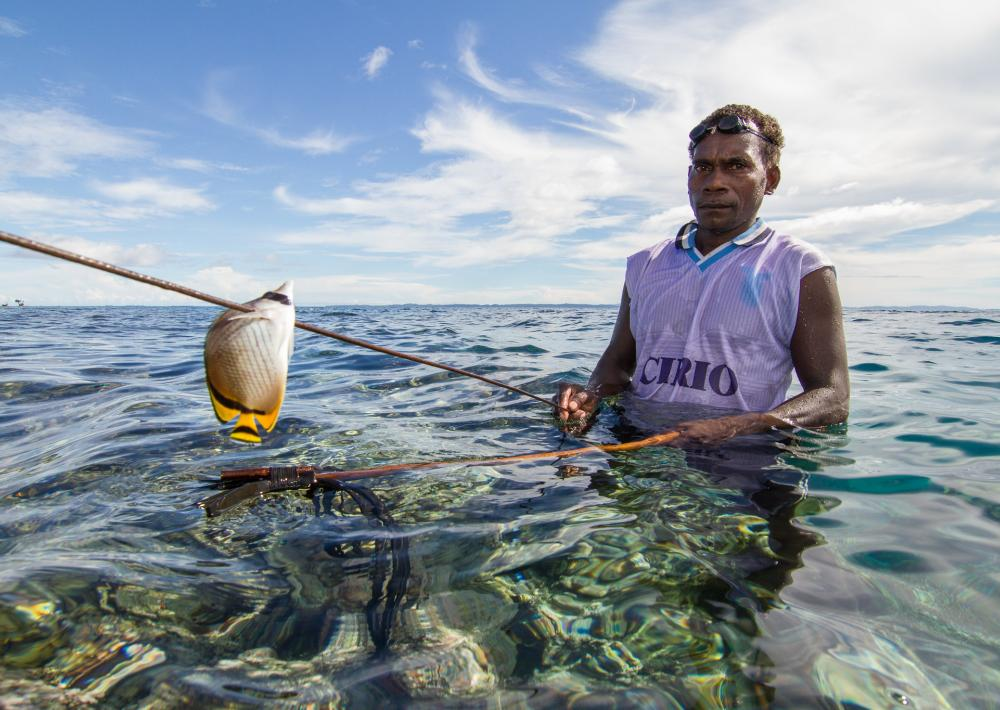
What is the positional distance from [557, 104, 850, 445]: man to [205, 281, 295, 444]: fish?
2.59 metres

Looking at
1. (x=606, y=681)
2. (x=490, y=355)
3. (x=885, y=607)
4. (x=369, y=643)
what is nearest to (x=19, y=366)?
(x=490, y=355)

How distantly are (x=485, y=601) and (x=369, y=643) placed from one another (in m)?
0.45

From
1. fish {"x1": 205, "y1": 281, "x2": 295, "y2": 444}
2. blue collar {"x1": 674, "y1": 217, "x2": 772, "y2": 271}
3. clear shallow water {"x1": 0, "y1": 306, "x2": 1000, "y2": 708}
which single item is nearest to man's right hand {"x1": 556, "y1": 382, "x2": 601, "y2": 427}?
clear shallow water {"x1": 0, "y1": 306, "x2": 1000, "y2": 708}

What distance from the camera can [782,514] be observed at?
2.94 m

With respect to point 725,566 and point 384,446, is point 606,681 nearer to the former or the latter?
point 725,566

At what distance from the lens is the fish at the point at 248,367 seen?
1.95 metres

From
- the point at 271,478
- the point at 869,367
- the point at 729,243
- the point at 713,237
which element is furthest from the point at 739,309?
the point at 869,367

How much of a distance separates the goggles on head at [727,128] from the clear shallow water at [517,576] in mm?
1997

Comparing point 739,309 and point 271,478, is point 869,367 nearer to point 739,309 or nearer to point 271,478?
point 739,309

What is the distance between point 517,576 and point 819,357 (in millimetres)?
2621

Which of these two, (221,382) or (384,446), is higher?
(221,382)

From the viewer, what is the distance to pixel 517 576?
7.82 ft

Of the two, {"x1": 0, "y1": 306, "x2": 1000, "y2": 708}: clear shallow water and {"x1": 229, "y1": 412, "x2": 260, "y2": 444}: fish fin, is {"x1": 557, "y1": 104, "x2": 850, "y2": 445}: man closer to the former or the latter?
{"x1": 0, "y1": 306, "x2": 1000, "y2": 708}: clear shallow water

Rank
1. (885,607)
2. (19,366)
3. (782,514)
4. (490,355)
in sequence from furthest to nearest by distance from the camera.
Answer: (490,355), (19,366), (782,514), (885,607)
